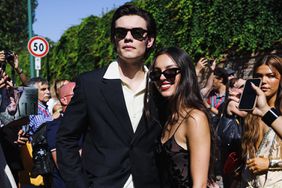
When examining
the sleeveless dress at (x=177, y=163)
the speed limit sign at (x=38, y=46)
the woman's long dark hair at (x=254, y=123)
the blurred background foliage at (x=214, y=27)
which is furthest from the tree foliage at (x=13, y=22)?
the sleeveless dress at (x=177, y=163)

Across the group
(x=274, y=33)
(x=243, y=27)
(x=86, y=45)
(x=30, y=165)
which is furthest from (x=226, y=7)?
(x=86, y=45)

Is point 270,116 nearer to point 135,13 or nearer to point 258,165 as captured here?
point 258,165

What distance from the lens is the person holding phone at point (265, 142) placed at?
3725 millimetres

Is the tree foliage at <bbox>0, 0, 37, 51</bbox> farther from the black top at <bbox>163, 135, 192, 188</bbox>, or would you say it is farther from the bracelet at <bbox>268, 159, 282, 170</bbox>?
the black top at <bbox>163, 135, 192, 188</bbox>

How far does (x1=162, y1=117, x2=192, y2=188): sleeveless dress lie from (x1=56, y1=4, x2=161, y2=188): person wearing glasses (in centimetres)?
23

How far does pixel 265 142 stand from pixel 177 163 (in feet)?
3.45

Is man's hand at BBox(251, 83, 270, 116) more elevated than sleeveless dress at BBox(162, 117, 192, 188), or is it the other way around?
man's hand at BBox(251, 83, 270, 116)

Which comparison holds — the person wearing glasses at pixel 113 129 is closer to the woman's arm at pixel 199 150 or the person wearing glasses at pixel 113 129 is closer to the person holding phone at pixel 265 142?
the woman's arm at pixel 199 150

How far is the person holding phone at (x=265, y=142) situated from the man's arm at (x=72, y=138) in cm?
133

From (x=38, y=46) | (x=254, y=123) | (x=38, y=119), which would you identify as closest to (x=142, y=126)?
(x=254, y=123)

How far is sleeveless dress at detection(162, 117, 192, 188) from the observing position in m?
3.07

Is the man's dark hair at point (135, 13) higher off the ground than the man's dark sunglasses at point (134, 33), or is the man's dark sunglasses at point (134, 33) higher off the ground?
the man's dark hair at point (135, 13)

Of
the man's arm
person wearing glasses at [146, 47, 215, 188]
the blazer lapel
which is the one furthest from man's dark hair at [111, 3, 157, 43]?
the man's arm

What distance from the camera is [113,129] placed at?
3.32 m
